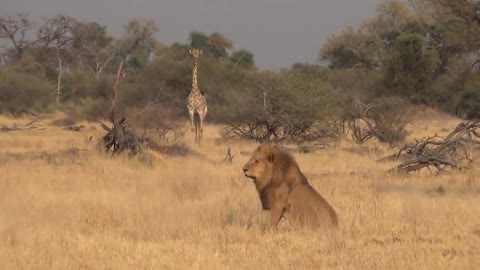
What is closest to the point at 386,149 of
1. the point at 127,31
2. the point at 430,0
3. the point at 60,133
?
the point at 430,0

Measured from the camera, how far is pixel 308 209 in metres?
7.52

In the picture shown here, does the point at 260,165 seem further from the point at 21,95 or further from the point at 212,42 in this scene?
the point at 212,42

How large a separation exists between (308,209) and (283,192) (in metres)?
0.33

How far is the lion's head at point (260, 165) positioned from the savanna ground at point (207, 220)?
0.57 metres

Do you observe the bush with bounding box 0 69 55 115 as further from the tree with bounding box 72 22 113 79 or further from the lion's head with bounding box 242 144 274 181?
the lion's head with bounding box 242 144 274 181

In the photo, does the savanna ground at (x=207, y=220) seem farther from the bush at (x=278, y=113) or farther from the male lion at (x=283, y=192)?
the bush at (x=278, y=113)

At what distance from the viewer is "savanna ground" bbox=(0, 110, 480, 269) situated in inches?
237

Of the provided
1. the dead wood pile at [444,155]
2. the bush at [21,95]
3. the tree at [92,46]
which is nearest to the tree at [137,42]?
the tree at [92,46]

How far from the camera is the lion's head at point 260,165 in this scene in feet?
24.8

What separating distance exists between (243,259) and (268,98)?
18051mm

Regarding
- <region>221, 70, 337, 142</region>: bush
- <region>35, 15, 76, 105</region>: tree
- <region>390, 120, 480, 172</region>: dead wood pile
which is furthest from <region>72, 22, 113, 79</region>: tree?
<region>390, 120, 480, 172</region>: dead wood pile

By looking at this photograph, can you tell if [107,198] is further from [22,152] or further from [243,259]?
[22,152]

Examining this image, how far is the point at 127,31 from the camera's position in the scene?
87188mm

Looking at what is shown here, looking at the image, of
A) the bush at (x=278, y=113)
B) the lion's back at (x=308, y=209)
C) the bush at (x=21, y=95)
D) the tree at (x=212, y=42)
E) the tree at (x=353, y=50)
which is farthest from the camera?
the tree at (x=212, y=42)
